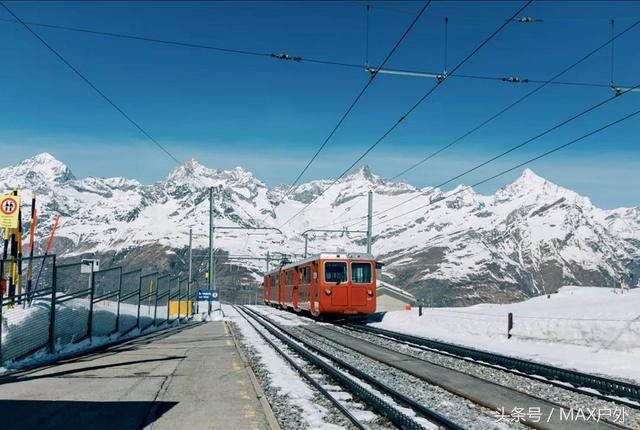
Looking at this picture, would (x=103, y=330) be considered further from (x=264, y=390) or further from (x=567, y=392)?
(x=567, y=392)

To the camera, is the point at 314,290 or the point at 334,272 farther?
the point at 314,290

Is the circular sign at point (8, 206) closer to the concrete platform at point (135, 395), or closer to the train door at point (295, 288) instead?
the concrete platform at point (135, 395)

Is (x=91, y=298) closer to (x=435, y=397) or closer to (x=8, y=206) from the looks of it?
(x=8, y=206)

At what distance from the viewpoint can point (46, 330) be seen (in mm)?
14227

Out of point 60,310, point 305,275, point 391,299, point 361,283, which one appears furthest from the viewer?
point 391,299

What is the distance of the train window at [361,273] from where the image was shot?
29.8m

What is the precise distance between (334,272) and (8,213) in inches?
613

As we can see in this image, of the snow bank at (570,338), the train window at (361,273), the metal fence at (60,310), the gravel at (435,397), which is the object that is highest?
the train window at (361,273)

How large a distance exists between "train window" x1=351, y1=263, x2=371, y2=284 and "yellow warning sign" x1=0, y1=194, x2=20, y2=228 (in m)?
16.2

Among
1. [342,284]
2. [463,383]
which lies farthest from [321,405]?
[342,284]

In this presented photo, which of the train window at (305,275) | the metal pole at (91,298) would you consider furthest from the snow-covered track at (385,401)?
the train window at (305,275)

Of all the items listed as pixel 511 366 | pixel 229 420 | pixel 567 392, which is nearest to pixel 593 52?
pixel 511 366

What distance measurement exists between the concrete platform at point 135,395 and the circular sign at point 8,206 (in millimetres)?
5150

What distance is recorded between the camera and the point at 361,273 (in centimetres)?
3005
